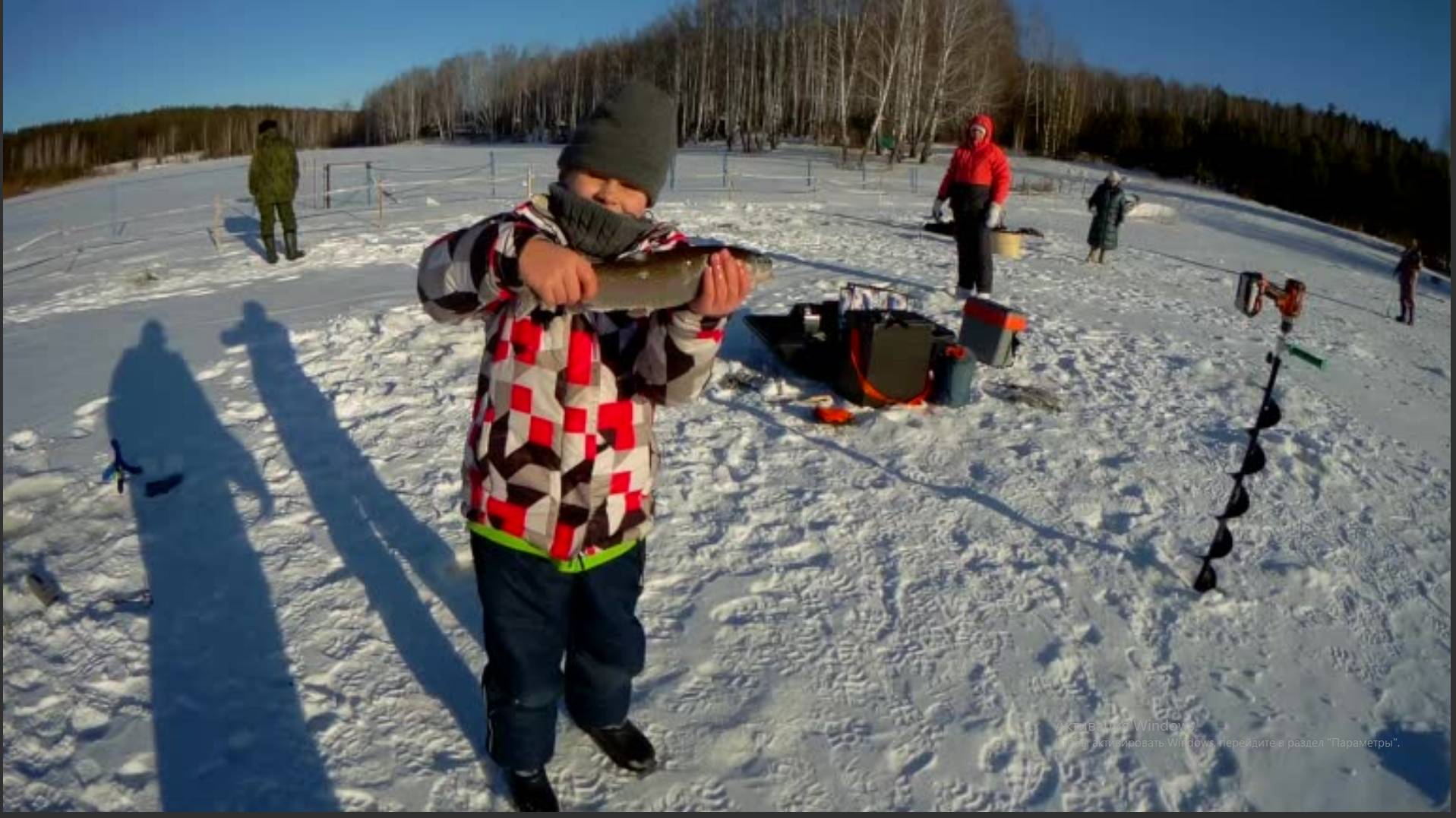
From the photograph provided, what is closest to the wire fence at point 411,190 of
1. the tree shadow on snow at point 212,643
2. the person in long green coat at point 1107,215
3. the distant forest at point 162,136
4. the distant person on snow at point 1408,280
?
the person in long green coat at point 1107,215

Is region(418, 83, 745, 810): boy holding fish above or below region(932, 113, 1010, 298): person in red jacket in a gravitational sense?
below

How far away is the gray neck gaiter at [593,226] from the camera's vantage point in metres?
2.00

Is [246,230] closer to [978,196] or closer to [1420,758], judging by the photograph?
[978,196]

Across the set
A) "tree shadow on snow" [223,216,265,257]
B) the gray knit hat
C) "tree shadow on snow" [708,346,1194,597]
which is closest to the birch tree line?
"tree shadow on snow" [223,216,265,257]

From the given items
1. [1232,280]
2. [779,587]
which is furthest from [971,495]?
[1232,280]

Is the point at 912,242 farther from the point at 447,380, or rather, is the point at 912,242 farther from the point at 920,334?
the point at 447,380

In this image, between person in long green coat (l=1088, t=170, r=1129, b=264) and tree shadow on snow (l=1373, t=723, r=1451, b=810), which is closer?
tree shadow on snow (l=1373, t=723, r=1451, b=810)

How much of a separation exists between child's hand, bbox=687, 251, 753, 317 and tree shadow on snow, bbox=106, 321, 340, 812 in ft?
6.87

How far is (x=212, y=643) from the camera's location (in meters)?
3.28

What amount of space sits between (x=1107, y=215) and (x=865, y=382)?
9.42 metres

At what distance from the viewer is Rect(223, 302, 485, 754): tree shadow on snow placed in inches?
124

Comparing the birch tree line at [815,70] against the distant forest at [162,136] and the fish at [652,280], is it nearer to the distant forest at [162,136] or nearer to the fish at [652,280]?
the fish at [652,280]

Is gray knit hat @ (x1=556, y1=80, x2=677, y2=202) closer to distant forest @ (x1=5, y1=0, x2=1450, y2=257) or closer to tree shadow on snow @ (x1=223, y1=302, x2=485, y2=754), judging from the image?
tree shadow on snow @ (x1=223, y1=302, x2=485, y2=754)

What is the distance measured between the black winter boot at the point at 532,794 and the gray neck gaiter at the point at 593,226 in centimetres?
168
